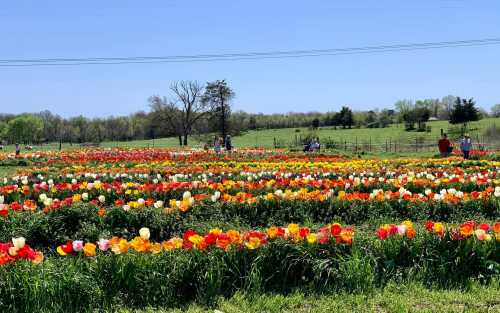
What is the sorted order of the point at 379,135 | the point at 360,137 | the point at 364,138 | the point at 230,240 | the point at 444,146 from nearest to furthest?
the point at 230,240 → the point at 444,146 → the point at 364,138 → the point at 360,137 → the point at 379,135

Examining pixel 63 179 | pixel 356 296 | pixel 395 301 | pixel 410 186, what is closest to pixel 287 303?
pixel 356 296

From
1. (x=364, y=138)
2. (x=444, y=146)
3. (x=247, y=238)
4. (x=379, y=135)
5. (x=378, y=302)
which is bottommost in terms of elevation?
(x=364, y=138)

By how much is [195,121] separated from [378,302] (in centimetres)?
7646

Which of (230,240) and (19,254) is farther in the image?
(230,240)

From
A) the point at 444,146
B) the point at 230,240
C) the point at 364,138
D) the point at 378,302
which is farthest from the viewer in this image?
the point at 364,138

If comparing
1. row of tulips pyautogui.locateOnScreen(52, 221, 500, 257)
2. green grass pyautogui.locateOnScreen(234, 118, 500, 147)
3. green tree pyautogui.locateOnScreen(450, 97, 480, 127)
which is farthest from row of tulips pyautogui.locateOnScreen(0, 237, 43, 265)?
green tree pyautogui.locateOnScreen(450, 97, 480, 127)

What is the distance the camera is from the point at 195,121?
80.4 metres

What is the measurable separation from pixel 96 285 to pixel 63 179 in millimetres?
11697

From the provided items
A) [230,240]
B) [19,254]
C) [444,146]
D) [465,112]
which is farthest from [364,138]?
[19,254]

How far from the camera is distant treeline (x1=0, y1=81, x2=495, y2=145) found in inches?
2955

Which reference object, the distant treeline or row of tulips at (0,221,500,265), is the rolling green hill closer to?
the distant treeline

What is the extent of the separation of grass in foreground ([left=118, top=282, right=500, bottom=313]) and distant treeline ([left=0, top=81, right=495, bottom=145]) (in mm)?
61523

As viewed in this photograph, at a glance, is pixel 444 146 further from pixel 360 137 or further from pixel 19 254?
pixel 360 137

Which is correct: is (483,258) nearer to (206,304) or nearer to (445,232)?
(445,232)
